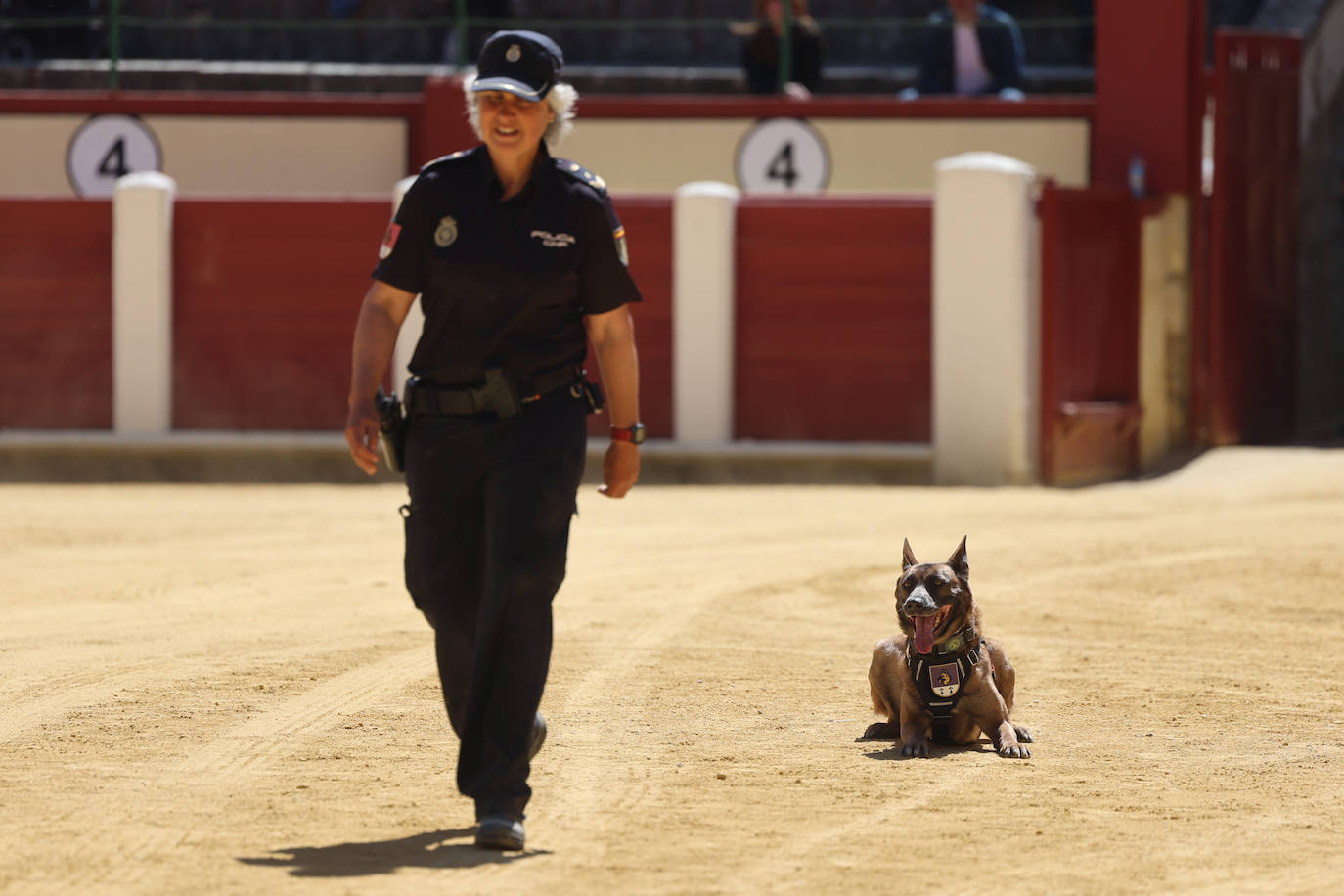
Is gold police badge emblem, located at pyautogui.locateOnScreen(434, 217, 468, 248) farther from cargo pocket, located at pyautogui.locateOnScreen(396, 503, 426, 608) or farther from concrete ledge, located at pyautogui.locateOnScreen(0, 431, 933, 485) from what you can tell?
concrete ledge, located at pyautogui.locateOnScreen(0, 431, 933, 485)

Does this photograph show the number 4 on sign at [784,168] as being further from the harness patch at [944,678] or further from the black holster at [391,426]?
the black holster at [391,426]

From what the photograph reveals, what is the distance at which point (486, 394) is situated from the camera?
486 cm

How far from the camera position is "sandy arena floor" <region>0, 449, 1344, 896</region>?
4.71 m

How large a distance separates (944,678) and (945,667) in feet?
0.10

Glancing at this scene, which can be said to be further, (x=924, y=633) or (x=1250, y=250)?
(x=1250, y=250)

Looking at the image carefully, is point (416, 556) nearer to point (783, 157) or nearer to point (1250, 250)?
point (783, 157)

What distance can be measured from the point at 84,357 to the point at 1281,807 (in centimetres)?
1147

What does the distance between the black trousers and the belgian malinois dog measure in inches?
45.2

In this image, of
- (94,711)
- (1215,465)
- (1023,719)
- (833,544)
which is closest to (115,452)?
(833,544)

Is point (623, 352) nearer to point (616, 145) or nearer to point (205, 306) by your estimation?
point (205, 306)

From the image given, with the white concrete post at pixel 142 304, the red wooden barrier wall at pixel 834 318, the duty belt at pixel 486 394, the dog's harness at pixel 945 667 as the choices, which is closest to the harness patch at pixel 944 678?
the dog's harness at pixel 945 667

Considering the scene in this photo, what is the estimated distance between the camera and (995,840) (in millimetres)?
4910

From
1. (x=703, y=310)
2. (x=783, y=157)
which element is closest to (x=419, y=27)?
(x=783, y=157)

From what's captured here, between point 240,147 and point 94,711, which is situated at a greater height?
point 240,147
